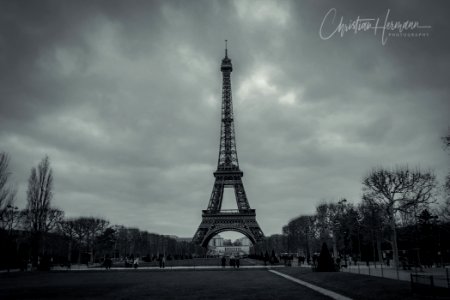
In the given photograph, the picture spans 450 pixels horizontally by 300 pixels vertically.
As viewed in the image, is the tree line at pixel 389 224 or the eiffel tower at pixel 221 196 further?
the eiffel tower at pixel 221 196

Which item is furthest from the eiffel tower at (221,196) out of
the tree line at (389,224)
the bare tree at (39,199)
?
the bare tree at (39,199)

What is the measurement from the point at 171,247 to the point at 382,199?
97.8 m

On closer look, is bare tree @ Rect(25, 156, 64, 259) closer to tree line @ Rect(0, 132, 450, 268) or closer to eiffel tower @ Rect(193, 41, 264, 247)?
tree line @ Rect(0, 132, 450, 268)

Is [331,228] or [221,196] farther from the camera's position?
[221,196]

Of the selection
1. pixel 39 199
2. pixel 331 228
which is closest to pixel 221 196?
pixel 331 228

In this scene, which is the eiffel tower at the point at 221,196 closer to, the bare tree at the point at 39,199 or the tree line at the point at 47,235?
the tree line at the point at 47,235

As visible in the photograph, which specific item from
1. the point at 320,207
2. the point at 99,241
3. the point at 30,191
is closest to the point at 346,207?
the point at 320,207

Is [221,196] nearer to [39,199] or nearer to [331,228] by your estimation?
[331,228]

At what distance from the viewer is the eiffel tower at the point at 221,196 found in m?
88.6

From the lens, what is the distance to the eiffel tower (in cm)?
8862

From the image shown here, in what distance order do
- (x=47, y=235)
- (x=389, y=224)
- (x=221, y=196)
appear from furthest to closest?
A: (x=221, y=196) < (x=47, y=235) < (x=389, y=224)

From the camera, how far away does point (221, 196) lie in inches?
3647

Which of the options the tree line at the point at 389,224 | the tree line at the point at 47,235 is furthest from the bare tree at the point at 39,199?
the tree line at the point at 389,224

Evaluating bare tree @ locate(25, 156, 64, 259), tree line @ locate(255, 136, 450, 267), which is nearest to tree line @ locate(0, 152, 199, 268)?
bare tree @ locate(25, 156, 64, 259)
